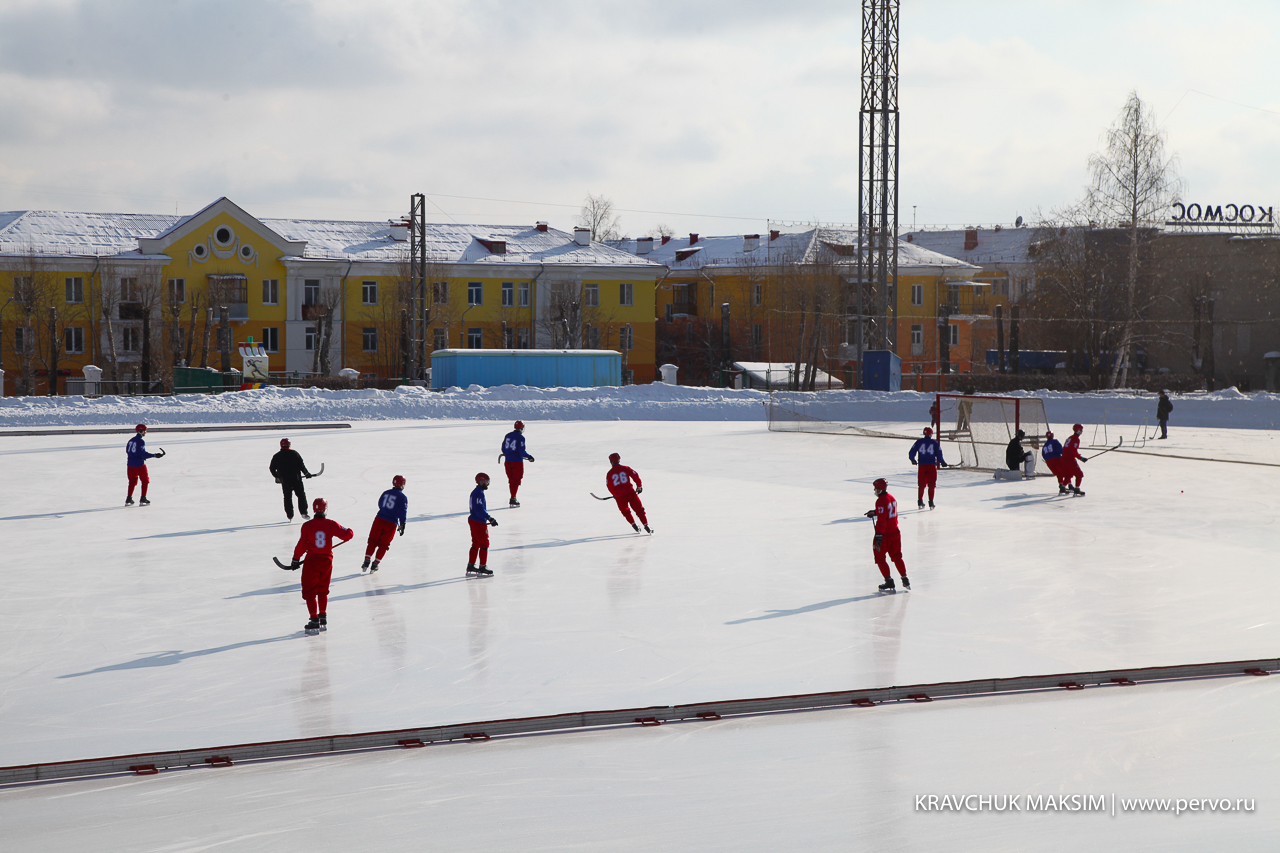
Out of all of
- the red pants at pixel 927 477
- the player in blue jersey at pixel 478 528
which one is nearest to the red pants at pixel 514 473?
the player in blue jersey at pixel 478 528

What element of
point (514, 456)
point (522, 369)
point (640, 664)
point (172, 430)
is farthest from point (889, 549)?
point (522, 369)

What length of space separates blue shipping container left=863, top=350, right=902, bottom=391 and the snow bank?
0.67 meters

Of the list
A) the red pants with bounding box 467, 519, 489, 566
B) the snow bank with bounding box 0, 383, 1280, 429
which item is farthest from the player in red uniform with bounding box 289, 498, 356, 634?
the snow bank with bounding box 0, 383, 1280, 429

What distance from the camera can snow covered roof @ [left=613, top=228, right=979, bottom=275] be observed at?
6400cm

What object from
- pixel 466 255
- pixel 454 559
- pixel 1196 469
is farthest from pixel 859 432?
pixel 466 255

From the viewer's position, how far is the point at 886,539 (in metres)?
11.6

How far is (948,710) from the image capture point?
310 inches

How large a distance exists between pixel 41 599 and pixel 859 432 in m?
25.0

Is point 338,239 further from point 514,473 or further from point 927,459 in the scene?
point 927,459

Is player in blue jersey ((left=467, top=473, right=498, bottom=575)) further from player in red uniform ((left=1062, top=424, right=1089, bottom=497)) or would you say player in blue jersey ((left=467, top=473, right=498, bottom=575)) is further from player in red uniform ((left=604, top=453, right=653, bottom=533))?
player in red uniform ((left=1062, top=424, right=1089, bottom=497))

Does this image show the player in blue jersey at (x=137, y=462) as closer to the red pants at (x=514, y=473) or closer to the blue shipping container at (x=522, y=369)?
the red pants at (x=514, y=473)

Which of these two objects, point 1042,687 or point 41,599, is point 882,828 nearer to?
point 1042,687

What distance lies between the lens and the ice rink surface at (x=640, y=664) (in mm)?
6047

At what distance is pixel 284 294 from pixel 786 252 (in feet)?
93.0
